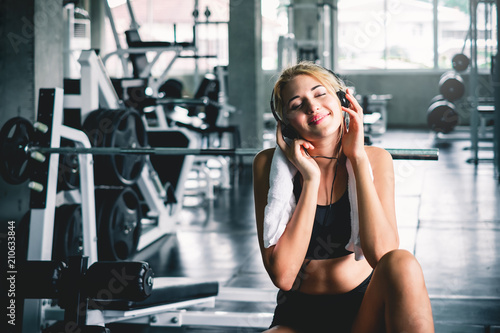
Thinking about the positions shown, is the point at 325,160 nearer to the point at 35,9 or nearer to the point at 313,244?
the point at 313,244

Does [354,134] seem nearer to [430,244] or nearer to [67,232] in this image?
[67,232]

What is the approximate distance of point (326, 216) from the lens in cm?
129

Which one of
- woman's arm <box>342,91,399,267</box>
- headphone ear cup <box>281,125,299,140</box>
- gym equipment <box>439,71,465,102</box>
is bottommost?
woman's arm <box>342,91,399,267</box>

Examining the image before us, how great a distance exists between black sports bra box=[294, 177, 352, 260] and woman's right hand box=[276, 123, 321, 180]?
0.25 feet

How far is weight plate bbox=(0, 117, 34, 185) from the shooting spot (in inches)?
81.2

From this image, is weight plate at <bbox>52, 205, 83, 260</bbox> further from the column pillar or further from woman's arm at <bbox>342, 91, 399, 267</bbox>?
the column pillar

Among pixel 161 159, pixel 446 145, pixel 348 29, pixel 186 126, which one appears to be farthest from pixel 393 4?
pixel 161 159

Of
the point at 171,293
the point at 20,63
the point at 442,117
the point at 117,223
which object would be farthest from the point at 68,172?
the point at 442,117

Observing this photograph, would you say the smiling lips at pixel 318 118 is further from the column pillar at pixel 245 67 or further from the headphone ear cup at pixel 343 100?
the column pillar at pixel 245 67

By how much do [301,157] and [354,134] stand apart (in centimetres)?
11

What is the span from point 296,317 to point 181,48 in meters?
3.42

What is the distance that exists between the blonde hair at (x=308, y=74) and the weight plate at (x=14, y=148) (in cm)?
112

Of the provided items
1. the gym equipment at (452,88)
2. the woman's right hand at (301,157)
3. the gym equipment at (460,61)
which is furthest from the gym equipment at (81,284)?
the gym equipment at (452,88)

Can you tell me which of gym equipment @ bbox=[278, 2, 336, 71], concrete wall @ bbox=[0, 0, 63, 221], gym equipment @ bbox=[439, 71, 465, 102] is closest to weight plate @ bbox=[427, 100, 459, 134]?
gym equipment @ bbox=[439, 71, 465, 102]
